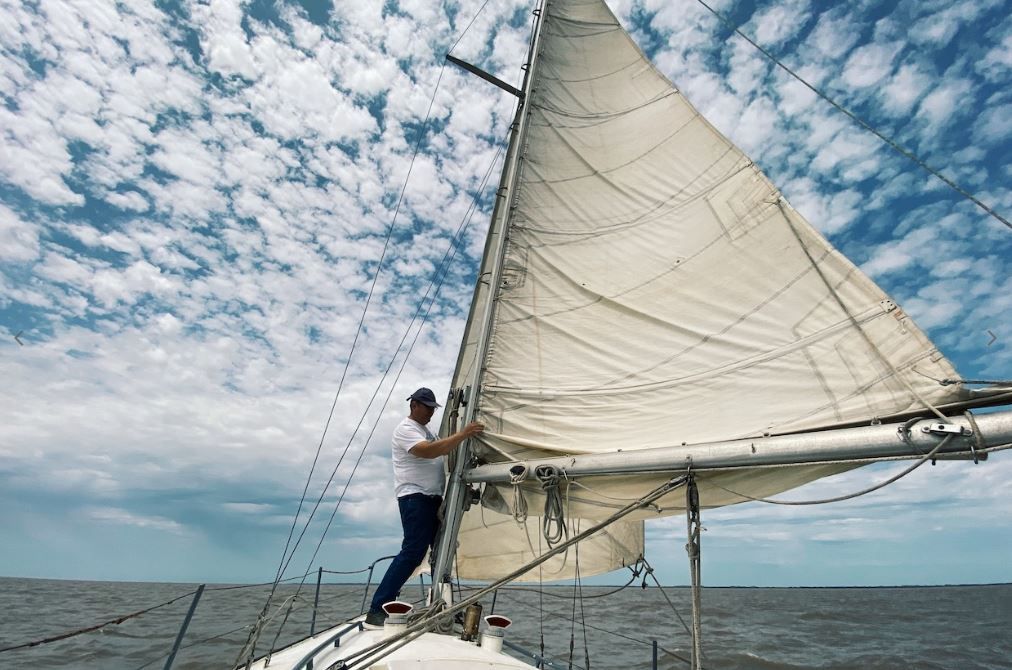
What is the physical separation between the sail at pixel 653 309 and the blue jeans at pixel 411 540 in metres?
0.58

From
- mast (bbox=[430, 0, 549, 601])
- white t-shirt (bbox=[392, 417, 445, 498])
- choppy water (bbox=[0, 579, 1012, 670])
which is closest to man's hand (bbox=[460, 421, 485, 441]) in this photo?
mast (bbox=[430, 0, 549, 601])

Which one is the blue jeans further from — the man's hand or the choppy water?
the choppy water

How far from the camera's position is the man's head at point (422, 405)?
4668 millimetres

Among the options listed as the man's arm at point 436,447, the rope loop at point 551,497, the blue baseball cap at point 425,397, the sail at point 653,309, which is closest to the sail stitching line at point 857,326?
the sail at point 653,309

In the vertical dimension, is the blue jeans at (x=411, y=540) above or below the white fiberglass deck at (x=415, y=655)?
above

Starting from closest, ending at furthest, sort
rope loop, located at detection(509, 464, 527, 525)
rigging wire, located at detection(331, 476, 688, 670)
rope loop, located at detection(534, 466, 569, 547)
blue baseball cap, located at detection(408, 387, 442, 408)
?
rigging wire, located at detection(331, 476, 688, 670)
rope loop, located at detection(534, 466, 569, 547)
rope loop, located at detection(509, 464, 527, 525)
blue baseball cap, located at detection(408, 387, 442, 408)

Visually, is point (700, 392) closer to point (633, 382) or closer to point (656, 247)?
point (633, 382)

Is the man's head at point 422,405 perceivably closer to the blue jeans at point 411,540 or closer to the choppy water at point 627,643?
the blue jeans at point 411,540

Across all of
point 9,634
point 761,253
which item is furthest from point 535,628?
point 761,253

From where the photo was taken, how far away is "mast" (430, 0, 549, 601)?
4230 mm

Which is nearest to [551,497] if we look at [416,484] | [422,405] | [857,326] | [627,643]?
[416,484]

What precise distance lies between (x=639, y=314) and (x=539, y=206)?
1.56m

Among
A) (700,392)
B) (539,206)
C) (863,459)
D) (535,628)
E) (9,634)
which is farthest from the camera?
(535,628)

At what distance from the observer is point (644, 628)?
19.1 m
